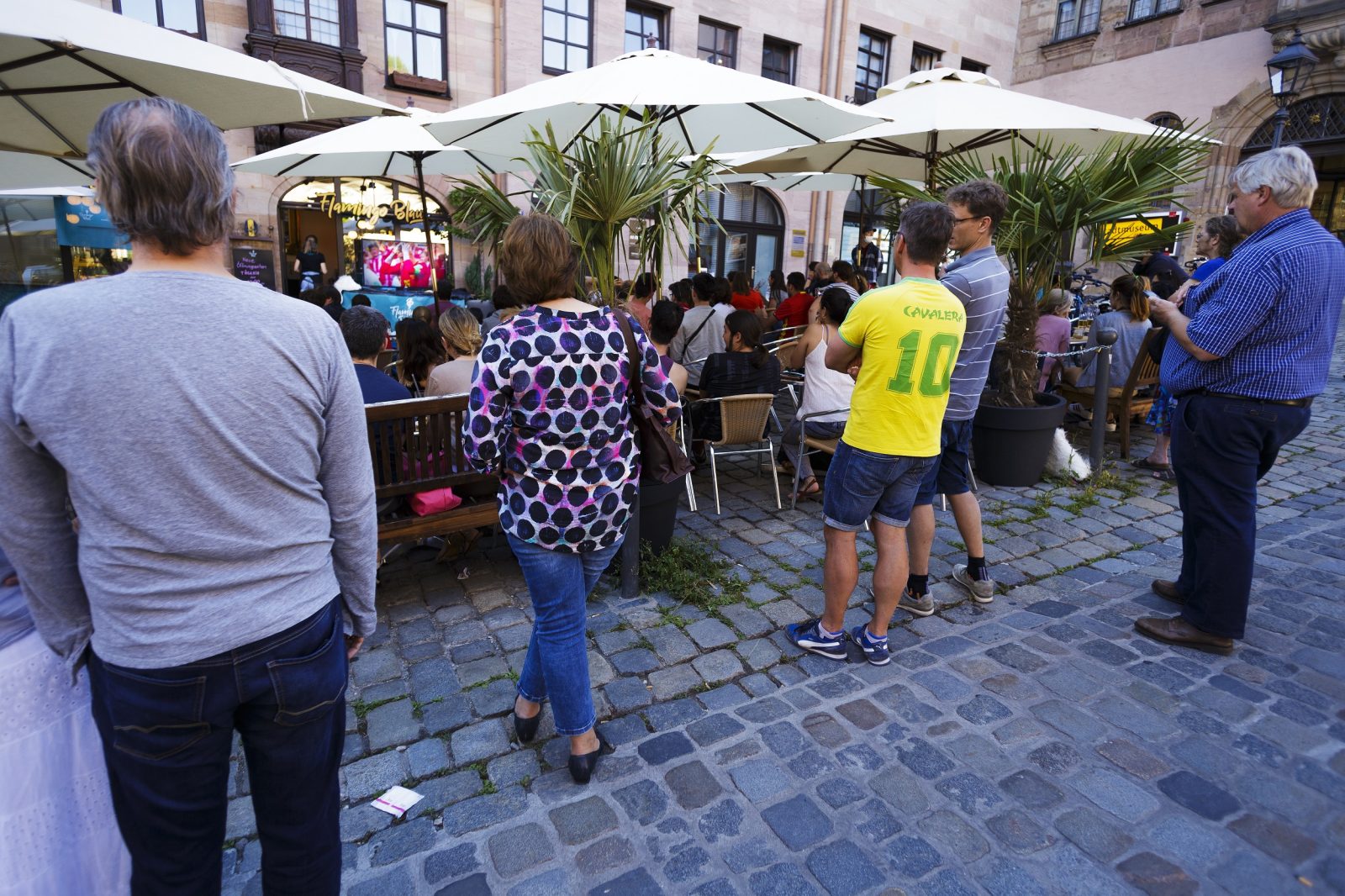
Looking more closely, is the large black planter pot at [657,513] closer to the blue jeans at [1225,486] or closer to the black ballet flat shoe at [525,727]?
the black ballet flat shoe at [525,727]

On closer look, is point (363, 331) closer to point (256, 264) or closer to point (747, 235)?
point (256, 264)

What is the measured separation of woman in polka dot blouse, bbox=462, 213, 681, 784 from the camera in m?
2.10

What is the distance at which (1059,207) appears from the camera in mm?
5176

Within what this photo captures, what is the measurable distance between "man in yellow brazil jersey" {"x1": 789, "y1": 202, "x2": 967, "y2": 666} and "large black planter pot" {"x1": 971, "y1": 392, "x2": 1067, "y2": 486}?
2648mm

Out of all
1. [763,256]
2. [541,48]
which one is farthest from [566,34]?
[763,256]

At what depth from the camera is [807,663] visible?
3123 mm

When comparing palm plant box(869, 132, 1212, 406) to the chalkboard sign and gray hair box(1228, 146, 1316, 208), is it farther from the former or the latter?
the chalkboard sign

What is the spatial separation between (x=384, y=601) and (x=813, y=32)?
1683cm

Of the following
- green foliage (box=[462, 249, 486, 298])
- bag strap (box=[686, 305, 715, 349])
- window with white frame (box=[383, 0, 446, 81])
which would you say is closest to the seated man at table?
bag strap (box=[686, 305, 715, 349])

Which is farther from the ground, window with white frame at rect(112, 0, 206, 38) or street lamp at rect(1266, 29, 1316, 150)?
window with white frame at rect(112, 0, 206, 38)

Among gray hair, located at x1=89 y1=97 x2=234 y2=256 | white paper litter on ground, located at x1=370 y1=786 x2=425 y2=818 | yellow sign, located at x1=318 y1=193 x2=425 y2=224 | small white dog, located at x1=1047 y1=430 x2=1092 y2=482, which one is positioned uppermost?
yellow sign, located at x1=318 y1=193 x2=425 y2=224

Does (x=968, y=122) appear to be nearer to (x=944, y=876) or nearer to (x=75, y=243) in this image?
(x=944, y=876)

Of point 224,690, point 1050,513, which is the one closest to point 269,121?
point 224,690

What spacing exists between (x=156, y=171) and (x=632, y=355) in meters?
1.30
